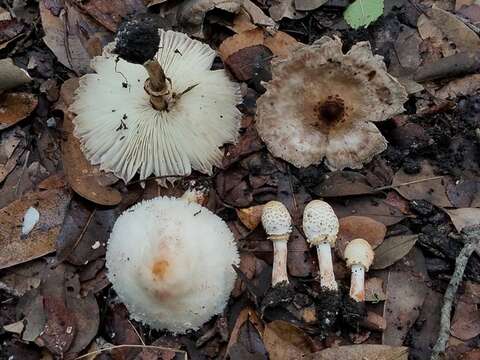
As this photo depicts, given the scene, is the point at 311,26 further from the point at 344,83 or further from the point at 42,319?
the point at 42,319

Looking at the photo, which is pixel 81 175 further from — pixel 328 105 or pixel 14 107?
pixel 328 105

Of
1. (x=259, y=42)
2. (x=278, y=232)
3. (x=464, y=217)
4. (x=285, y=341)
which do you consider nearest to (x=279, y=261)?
(x=278, y=232)

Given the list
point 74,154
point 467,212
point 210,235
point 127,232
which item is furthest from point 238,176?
point 467,212

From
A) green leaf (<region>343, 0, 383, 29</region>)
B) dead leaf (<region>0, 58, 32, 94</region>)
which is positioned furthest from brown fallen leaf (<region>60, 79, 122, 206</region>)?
green leaf (<region>343, 0, 383, 29</region>)

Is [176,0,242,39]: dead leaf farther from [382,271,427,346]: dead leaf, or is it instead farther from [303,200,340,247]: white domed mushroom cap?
[382,271,427,346]: dead leaf

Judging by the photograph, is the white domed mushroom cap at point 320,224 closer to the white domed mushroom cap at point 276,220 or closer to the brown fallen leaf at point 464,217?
the white domed mushroom cap at point 276,220

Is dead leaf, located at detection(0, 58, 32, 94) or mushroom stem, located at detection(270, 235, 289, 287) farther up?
dead leaf, located at detection(0, 58, 32, 94)
